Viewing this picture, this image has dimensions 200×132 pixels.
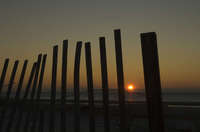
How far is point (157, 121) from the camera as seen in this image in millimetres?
1356

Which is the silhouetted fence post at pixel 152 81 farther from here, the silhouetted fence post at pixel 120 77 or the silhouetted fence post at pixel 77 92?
the silhouetted fence post at pixel 77 92

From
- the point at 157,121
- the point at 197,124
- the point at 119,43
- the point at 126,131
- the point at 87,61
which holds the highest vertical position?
the point at 119,43

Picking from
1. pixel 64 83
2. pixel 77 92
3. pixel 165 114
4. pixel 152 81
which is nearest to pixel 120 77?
pixel 152 81

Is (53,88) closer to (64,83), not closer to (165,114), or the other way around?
(64,83)

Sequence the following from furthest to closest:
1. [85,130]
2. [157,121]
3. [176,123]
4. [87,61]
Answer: [85,130] < [176,123] < [87,61] < [157,121]

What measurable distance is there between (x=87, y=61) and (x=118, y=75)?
47 cm

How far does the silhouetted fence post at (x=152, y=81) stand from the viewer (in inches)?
53.6

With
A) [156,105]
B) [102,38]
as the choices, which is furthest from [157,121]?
[102,38]

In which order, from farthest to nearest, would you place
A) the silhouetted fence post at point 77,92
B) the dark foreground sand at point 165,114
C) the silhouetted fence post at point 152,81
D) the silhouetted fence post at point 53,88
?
the dark foreground sand at point 165,114
the silhouetted fence post at point 53,88
the silhouetted fence post at point 77,92
the silhouetted fence post at point 152,81

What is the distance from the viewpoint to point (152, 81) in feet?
4.52

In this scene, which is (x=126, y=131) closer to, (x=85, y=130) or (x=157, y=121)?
(x=157, y=121)

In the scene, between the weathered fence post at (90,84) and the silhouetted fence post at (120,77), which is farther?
the weathered fence post at (90,84)

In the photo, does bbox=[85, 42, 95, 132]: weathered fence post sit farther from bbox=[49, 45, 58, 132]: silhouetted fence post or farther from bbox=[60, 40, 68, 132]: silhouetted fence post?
bbox=[49, 45, 58, 132]: silhouetted fence post

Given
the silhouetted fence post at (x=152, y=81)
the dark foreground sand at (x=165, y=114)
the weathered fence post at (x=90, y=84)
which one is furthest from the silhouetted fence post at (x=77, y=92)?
the silhouetted fence post at (x=152, y=81)
